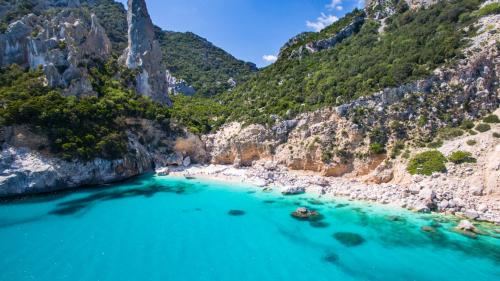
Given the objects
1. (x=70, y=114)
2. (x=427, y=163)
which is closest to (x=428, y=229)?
(x=427, y=163)

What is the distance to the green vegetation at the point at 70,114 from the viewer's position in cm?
2898

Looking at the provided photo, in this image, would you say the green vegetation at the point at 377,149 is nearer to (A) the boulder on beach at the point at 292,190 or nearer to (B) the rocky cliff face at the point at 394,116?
(B) the rocky cliff face at the point at 394,116

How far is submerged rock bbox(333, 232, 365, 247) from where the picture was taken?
18.5 metres

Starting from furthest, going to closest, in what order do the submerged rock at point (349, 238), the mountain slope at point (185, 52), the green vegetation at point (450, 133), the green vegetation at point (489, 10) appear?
the mountain slope at point (185, 52) < the green vegetation at point (489, 10) < the green vegetation at point (450, 133) < the submerged rock at point (349, 238)

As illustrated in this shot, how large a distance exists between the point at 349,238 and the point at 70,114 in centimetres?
3042

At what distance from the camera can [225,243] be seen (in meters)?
18.6

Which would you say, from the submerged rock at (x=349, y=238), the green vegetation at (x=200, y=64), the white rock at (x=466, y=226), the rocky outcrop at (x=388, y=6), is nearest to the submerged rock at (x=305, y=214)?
the submerged rock at (x=349, y=238)

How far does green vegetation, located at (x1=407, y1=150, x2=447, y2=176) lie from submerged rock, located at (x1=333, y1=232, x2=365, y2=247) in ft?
38.3

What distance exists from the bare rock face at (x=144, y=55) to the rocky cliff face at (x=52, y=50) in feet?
28.7

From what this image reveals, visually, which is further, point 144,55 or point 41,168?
point 144,55

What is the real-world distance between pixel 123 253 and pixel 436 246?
18.9 metres

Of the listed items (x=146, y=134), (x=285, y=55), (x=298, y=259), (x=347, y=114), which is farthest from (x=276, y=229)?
(x=285, y=55)

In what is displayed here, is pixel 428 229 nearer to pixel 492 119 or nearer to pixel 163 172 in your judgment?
pixel 492 119

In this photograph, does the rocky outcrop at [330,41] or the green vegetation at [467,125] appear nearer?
the green vegetation at [467,125]
